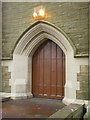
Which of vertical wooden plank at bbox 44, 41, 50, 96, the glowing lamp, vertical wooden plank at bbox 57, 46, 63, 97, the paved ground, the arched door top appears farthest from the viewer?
vertical wooden plank at bbox 44, 41, 50, 96

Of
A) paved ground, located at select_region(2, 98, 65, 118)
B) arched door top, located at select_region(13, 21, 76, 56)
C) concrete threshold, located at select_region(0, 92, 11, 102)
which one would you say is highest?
arched door top, located at select_region(13, 21, 76, 56)

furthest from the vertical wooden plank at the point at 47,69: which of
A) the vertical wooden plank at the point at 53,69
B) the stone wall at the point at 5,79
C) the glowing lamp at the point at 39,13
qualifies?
the stone wall at the point at 5,79

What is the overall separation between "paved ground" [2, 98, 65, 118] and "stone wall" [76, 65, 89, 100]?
513 mm

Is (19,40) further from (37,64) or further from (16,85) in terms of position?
(16,85)

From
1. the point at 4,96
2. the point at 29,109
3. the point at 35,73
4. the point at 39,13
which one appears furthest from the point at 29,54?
the point at 29,109

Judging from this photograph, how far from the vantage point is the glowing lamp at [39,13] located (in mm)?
4859

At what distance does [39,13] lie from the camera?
4.88m

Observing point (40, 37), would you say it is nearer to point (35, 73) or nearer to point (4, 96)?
point (35, 73)

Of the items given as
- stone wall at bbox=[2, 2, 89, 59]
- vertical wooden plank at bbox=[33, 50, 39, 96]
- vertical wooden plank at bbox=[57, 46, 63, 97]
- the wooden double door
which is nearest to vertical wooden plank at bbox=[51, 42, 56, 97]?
the wooden double door

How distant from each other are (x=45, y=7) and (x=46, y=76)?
73.4 inches

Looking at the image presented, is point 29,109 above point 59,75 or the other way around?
the other way around

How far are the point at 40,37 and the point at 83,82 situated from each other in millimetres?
1686

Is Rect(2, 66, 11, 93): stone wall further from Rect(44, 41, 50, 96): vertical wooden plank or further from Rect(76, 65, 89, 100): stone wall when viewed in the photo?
Rect(76, 65, 89, 100): stone wall

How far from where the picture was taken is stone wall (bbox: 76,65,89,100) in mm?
4383
